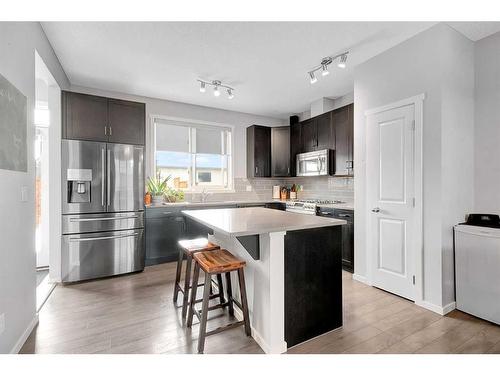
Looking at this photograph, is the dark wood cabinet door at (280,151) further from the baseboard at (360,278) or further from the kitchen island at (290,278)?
the kitchen island at (290,278)

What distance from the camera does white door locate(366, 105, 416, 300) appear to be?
261 centimetres

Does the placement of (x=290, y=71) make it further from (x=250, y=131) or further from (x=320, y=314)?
(x=320, y=314)

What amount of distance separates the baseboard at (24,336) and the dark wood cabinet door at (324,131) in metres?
4.16

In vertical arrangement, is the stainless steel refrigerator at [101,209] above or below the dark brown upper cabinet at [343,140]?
below

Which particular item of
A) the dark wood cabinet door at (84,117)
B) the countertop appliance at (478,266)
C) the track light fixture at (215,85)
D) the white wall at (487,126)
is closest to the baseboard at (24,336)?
the dark wood cabinet door at (84,117)

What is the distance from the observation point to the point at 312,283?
197 cm

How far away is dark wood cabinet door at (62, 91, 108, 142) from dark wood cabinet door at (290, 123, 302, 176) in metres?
3.25

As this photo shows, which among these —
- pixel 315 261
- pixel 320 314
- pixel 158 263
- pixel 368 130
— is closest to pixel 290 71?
pixel 368 130

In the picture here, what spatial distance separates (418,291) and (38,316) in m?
3.58

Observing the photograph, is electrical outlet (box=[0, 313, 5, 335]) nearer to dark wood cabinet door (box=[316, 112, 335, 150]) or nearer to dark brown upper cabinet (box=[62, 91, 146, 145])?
dark brown upper cabinet (box=[62, 91, 146, 145])

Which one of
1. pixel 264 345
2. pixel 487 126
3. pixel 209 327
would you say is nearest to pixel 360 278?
pixel 264 345

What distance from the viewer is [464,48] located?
8.27ft

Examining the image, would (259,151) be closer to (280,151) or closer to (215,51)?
(280,151)

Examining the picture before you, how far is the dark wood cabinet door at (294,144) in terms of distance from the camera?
493 cm
